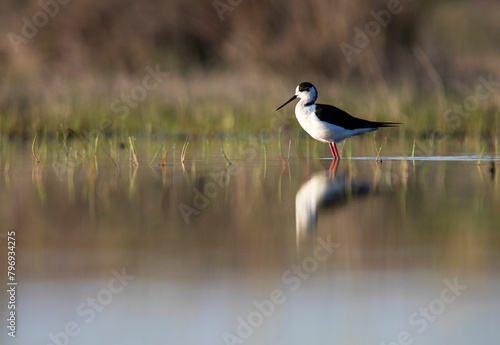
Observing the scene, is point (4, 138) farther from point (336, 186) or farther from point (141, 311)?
point (141, 311)

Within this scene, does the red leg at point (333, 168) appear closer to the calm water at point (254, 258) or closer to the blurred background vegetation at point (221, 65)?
the calm water at point (254, 258)

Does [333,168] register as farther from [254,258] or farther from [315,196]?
[254,258]

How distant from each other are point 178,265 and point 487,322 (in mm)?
1438

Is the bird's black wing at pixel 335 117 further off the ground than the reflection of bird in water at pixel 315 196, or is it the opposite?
the bird's black wing at pixel 335 117

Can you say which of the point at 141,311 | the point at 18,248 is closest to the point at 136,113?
the point at 18,248

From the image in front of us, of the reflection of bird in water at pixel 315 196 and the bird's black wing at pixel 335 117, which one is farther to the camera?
the bird's black wing at pixel 335 117

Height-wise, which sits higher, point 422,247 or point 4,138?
point 4,138

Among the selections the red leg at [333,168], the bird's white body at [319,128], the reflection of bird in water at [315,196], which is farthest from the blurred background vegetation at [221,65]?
the reflection of bird in water at [315,196]

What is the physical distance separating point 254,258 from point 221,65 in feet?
57.3

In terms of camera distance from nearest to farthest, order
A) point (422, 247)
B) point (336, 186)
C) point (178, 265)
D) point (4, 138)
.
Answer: point (178, 265)
point (422, 247)
point (336, 186)
point (4, 138)

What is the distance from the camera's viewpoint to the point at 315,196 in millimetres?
6625

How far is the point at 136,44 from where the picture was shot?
2255cm

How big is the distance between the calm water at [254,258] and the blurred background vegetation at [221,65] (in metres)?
6.06

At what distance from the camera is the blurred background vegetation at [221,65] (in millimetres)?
14078
